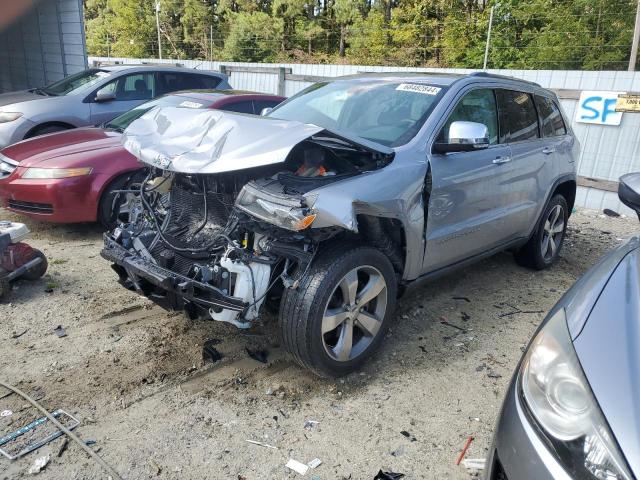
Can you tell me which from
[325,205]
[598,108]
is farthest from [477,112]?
[598,108]

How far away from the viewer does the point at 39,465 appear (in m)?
2.41

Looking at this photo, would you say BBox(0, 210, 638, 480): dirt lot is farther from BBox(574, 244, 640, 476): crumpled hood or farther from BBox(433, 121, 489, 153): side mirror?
BBox(433, 121, 489, 153): side mirror

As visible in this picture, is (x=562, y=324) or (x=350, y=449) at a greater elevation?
(x=562, y=324)

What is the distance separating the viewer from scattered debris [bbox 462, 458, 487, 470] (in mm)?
2566

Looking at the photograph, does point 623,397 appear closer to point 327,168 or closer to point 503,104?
point 327,168

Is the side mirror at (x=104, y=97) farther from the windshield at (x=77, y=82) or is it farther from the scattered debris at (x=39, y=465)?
the scattered debris at (x=39, y=465)

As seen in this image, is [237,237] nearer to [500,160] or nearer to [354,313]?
[354,313]

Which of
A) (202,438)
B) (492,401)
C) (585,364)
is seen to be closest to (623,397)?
(585,364)

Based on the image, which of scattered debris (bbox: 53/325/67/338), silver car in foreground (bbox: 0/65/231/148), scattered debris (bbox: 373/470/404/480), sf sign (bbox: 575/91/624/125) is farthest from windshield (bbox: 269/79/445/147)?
sf sign (bbox: 575/91/624/125)

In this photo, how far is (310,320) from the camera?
284cm

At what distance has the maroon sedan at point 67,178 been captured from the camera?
16.6 ft

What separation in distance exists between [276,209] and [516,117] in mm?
2743

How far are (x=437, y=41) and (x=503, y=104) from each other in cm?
2042

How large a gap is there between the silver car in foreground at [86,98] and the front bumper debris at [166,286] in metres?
4.95
